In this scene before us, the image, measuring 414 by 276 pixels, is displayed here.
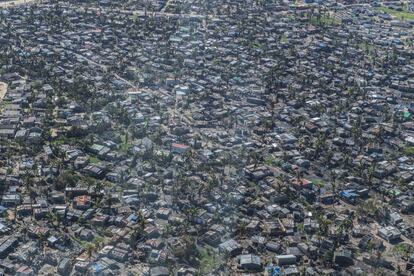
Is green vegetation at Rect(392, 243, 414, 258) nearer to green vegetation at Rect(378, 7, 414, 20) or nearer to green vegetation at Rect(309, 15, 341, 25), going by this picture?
green vegetation at Rect(309, 15, 341, 25)

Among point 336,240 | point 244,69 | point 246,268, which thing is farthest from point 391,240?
point 244,69

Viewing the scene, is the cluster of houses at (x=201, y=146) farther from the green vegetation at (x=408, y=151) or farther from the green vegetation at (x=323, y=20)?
the green vegetation at (x=323, y=20)

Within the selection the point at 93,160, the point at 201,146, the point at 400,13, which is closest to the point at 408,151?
the point at 201,146

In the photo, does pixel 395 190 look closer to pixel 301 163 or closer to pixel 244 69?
pixel 301 163

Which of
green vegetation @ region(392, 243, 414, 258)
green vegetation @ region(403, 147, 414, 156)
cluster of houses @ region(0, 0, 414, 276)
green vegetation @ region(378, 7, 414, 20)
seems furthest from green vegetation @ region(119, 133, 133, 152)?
green vegetation @ region(378, 7, 414, 20)

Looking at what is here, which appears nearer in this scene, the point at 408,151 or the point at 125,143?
the point at 125,143

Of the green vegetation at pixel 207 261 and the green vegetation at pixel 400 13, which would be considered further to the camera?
the green vegetation at pixel 400 13

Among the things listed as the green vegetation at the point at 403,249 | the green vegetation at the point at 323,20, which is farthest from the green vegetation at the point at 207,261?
the green vegetation at the point at 323,20

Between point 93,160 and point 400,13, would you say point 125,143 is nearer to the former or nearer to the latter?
point 93,160

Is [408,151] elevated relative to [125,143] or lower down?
lower down
